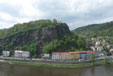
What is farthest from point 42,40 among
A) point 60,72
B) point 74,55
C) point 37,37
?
point 60,72

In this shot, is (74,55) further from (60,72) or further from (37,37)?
(37,37)

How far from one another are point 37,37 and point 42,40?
391 cm

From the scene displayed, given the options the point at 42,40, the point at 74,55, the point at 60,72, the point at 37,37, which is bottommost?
the point at 60,72

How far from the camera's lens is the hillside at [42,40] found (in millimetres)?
70375

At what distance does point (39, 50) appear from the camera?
234 ft

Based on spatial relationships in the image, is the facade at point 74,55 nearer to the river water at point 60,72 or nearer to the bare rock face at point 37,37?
the bare rock face at point 37,37

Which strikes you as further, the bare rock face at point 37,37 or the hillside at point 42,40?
the bare rock face at point 37,37

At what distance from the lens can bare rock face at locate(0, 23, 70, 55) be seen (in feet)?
243

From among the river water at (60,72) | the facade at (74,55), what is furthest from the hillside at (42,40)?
the river water at (60,72)

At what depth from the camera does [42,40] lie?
7381 cm

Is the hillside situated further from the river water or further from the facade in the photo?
the river water

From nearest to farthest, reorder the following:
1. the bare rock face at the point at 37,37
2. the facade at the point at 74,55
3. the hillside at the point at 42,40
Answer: the facade at the point at 74,55
the hillside at the point at 42,40
the bare rock face at the point at 37,37

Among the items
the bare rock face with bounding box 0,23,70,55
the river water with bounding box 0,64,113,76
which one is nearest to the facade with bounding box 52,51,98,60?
the bare rock face with bounding box 0,23,70,55

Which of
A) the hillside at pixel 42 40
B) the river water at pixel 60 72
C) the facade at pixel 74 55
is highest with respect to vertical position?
the hillside at pixel 42 40
